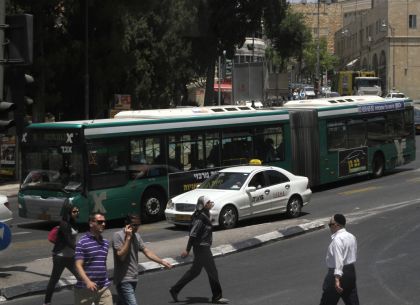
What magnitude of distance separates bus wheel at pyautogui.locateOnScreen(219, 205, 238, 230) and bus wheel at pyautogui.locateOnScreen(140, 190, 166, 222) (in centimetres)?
259

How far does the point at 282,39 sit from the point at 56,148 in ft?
168

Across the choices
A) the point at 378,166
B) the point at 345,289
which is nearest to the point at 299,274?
the point at 345,289

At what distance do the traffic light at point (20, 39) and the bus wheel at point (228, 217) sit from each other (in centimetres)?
841

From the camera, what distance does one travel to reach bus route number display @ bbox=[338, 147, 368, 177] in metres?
25.9

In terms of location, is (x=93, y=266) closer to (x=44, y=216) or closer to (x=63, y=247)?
(x=63, y=247)

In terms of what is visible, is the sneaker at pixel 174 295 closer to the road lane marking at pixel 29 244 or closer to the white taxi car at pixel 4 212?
the white taxi car at pixel 4 212

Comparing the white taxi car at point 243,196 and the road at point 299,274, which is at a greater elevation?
the white taxi car at point 243,196

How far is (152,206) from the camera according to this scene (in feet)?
63.3

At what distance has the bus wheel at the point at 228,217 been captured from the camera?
Answer: 17469mm

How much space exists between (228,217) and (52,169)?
4.60 m

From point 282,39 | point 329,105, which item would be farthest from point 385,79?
point 329,105

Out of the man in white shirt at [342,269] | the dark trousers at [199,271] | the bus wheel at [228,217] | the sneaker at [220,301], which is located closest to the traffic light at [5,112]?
the dark trousers at [199,271]

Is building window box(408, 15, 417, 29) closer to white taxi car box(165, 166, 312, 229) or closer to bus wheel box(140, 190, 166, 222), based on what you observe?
white taxi car box(165, 166, 312, 229)

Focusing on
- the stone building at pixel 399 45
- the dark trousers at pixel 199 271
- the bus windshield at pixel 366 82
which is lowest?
the dark trousers at pixel 199 271
